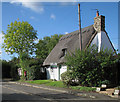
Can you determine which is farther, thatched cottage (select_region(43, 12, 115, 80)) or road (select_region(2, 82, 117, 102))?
thatched cottage (select_region(43, 12, 115, 80))

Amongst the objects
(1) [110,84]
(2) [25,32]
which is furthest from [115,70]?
(2) [25,32]

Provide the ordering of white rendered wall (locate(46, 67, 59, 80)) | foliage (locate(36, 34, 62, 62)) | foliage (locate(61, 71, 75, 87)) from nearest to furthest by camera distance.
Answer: foliage (locate(61, 71, 75, 87)) < white rendered wall (locate(46, 67, 59, 80)) < foliage (locate(36, 34, 62, 62))

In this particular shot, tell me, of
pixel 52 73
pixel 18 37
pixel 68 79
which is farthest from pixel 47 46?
pixel 68 79

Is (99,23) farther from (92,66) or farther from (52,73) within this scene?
(52,73)

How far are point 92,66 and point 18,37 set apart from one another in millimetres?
18087

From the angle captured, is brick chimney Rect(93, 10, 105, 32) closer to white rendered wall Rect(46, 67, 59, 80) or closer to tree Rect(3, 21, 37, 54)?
white rendered wall Rect(46, 67, 59, 80)

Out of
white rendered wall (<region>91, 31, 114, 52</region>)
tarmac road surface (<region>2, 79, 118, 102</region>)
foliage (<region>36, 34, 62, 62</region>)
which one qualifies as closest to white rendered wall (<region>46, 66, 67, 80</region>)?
white rendered wall (<region>91, 31, 114, 52</region>)

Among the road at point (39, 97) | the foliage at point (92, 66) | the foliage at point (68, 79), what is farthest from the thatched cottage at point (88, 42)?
the road at point (39, 97)

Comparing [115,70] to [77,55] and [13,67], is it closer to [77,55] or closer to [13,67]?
[77,55]

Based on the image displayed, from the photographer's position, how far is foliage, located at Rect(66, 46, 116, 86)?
1338 cm

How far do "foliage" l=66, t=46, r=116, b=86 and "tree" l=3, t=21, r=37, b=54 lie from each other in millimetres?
16183

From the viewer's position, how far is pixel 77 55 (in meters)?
14.0

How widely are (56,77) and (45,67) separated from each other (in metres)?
3.85

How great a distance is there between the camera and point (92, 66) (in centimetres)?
1365
